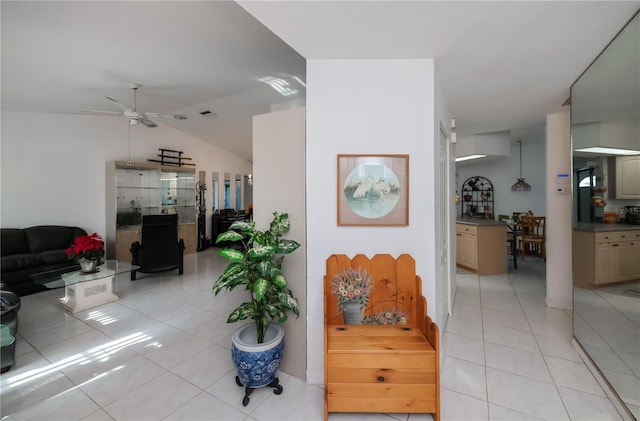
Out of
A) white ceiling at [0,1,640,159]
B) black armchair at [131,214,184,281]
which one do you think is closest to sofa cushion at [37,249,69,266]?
black armchair at [131,214,184,281]

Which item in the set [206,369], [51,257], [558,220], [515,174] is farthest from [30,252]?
[515,174]

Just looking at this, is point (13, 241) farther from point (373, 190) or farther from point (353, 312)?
point (373, 190)

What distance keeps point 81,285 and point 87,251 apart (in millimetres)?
436

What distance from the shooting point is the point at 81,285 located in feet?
11.1

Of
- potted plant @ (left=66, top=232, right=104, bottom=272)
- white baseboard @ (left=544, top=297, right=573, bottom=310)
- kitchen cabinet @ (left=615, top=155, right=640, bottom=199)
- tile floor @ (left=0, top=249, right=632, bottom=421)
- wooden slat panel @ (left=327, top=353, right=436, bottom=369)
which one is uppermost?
kitchen cabinet @ (left=615, top=155, right=640, bottom=199)

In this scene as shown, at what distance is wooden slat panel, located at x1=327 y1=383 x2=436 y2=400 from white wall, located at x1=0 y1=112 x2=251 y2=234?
581 cm

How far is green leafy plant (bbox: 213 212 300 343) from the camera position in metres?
1.73

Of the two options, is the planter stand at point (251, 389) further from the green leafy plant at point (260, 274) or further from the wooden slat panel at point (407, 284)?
the wooden slat panel at point (407, 284)

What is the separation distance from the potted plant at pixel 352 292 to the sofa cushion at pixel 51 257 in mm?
4786

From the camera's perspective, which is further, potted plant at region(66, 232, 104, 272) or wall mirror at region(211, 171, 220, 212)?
wall mirror at region(211, 171, 220, 212)

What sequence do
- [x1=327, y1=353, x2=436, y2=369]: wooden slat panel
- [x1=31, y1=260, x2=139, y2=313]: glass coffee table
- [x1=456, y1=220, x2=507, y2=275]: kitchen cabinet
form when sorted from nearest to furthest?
1. [x1=327, y1=353, x2=436, y2=369]: wooden slat panel
2. [x1=31, y1=260, x2=139, y2=313]: glass coffee table
3. [x1=456, y1=220, x2=507, y2=275]: kitchen cabinet

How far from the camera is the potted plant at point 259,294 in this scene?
5.74 feet

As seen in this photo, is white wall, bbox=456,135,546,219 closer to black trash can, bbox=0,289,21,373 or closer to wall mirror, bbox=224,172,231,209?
wall mirror, bbox=224,172,231,209

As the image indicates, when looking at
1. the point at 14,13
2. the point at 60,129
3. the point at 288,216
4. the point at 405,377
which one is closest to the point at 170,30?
the point at 14,13
